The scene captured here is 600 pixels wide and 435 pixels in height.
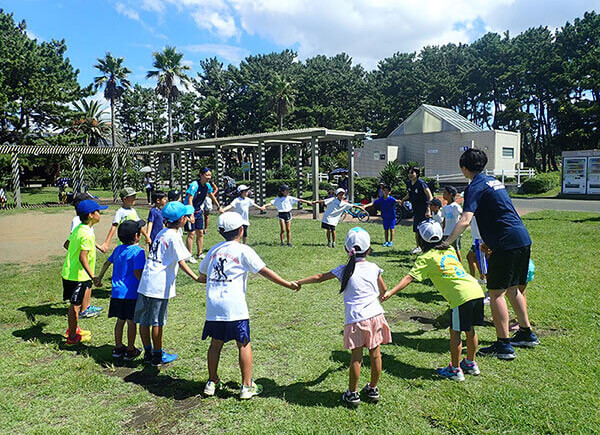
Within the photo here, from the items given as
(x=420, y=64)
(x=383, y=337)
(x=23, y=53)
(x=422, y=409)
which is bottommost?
(x=422, y=409)

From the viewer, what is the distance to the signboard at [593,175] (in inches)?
947

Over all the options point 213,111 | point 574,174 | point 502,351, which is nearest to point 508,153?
point 574,174

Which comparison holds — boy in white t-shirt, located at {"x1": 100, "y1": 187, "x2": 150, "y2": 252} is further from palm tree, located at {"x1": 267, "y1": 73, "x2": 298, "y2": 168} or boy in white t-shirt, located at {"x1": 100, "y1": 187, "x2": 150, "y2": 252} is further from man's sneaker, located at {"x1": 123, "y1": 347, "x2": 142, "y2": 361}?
palm tree, located at {"x1": 267, "y1": 73, "x2": 298, "y2": 168}

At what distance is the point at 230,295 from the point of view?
3.53m

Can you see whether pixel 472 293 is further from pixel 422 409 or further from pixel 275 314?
pixel 275 314

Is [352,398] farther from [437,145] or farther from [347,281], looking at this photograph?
[437,145]

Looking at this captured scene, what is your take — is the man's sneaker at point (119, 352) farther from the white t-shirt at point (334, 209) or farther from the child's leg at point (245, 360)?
the white t-shirt at point (334, 209)

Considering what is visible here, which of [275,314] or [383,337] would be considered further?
[275,314]

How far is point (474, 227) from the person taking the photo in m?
6.23

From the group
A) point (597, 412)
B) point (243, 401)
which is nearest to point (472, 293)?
point (597, 412)

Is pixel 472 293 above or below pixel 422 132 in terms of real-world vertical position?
below

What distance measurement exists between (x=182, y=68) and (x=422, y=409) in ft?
177

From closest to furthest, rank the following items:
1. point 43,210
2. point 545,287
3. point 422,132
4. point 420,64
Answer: point 545,287, point 43,210, point 422,132, point 420,64

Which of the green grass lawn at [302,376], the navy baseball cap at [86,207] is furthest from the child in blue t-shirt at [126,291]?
the navy baseball cap at [86,207]
